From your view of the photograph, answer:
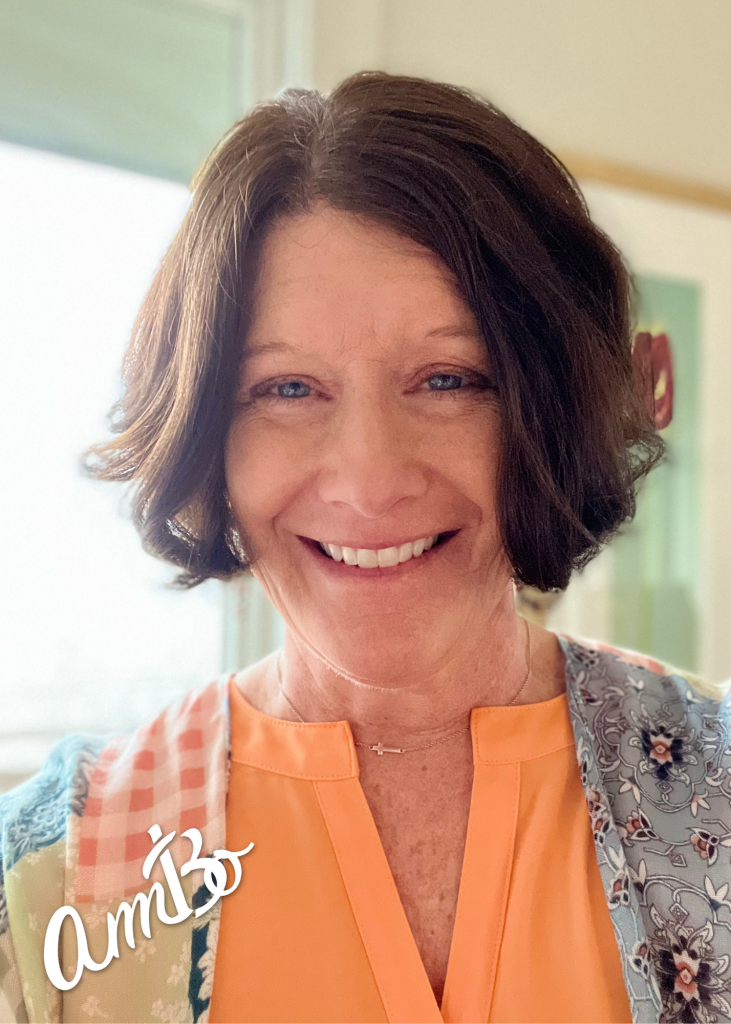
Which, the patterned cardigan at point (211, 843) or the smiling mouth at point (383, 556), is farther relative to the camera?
the smiling mouth at point (383, 556)

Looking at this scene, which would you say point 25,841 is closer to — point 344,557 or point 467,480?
point 344,557

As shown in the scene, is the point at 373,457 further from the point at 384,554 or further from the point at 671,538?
the point at 671,538

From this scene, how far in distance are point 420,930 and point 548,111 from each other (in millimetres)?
1677

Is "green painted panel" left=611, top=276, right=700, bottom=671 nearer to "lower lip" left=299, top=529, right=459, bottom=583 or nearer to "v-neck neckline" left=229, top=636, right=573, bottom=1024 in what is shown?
"v-neck neckline" left=229, top=636, right=573, bottom=1024

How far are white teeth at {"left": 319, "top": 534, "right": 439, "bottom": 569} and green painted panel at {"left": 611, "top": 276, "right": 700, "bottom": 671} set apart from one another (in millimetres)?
1126

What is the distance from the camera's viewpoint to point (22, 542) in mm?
1602

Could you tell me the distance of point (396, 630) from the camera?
0.87 metres

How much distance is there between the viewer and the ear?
1039 mm

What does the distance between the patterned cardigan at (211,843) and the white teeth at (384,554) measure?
0.82 feet

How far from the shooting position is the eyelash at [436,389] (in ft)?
2.77

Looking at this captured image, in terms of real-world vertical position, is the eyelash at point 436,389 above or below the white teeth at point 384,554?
above

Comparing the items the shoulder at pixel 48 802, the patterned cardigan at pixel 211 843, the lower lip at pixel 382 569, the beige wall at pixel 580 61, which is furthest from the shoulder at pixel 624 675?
the beige wall at pixel 580 61

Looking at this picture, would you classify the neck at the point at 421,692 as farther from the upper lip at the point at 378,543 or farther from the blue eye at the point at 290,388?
the blue eye at the point at 290,388
